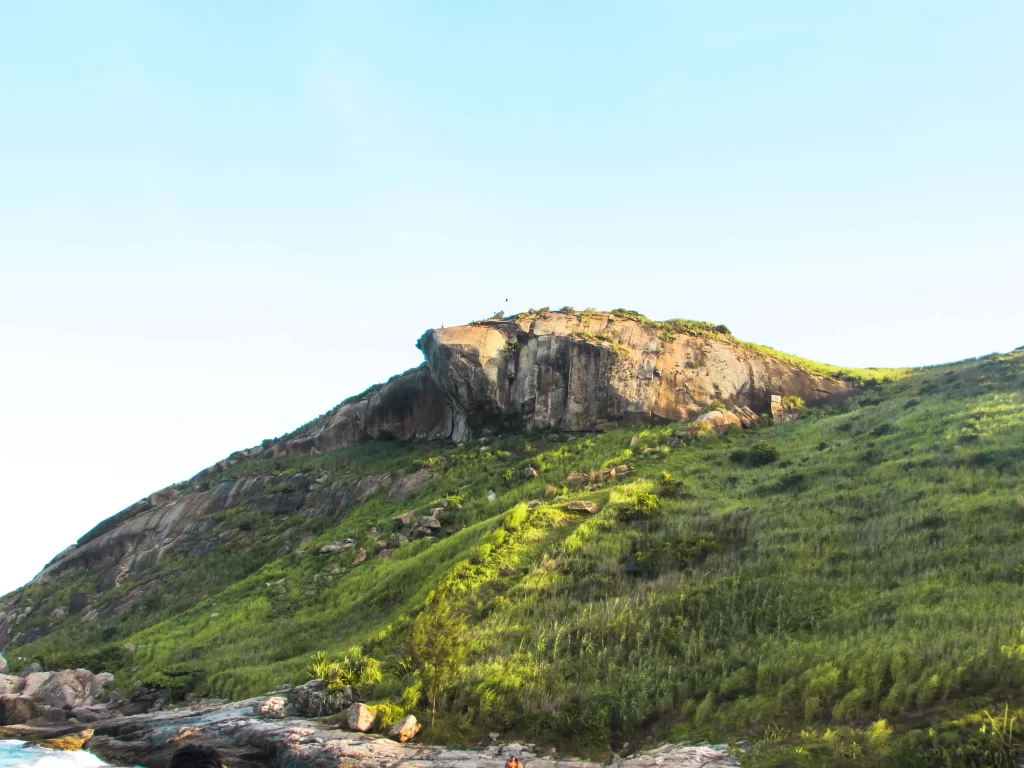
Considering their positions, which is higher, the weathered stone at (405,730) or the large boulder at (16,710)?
the weathered stone at (405,730)

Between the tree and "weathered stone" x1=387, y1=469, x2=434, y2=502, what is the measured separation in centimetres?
2595

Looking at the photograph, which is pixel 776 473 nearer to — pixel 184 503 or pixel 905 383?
pixel 905 383

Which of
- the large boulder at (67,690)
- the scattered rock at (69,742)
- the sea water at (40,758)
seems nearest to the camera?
the sea water at (40,758)

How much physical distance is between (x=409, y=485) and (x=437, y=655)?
2769cm

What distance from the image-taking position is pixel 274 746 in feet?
55.1

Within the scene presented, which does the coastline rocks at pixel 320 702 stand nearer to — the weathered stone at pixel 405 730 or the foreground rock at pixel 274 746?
the foreground rock at pixel 274 746

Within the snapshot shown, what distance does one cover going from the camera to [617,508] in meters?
30.2

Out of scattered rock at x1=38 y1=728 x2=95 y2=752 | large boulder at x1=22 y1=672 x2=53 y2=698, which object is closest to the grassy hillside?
large boulder at x1=22 y1=672 x2=53 y2=698

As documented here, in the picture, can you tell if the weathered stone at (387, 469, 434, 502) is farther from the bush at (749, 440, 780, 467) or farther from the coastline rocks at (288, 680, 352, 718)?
the coastline rocks at (288, 680, 352, 718)

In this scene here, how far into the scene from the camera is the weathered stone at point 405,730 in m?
16.5

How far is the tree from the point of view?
17.8m

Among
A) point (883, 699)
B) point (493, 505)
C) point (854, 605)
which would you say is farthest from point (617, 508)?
point (883, 699)

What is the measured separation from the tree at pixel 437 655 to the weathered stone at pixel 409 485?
26.0 metres

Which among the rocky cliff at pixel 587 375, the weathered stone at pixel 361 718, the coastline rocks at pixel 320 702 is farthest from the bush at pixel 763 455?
the weathered stone at pixel 361 718
